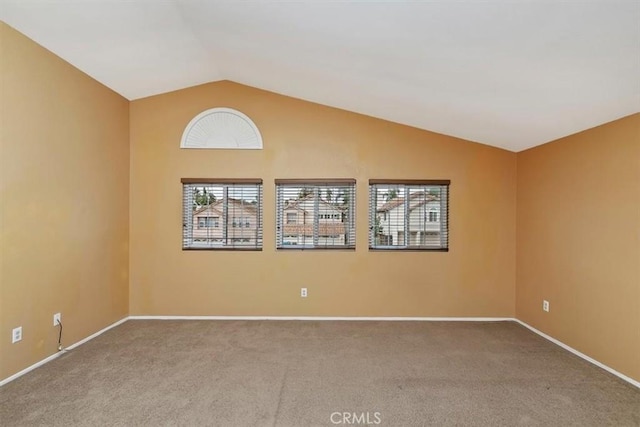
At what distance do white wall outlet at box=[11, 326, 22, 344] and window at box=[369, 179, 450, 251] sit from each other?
12.4 ft

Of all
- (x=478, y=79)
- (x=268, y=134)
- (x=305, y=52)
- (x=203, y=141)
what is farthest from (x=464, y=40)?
(x=203, y=141)

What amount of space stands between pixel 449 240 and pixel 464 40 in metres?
2.76

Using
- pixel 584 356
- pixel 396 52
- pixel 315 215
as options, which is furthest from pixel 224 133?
pixel 584 356

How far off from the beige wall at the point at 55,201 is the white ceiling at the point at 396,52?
0.31m

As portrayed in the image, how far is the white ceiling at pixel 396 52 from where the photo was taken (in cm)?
191

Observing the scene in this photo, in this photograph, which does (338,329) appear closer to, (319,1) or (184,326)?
(184,326)

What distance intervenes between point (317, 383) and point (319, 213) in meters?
2.24

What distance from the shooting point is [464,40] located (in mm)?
2162

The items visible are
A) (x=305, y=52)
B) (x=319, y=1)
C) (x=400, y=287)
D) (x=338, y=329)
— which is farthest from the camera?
(x=400, y=287)

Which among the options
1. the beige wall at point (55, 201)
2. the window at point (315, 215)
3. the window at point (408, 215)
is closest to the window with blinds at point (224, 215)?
the window at point (315, 215)

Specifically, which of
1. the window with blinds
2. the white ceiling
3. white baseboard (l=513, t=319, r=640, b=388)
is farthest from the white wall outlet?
white baseboard (l=513, t=319, r=640, b=388)

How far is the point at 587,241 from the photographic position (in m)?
3.15

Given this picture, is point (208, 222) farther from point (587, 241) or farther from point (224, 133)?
point (587, 241)

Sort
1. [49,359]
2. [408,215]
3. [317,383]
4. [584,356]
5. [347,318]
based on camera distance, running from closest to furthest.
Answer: [317,383] → [49,359] → [584,356] → [347,318] → [408,215]
